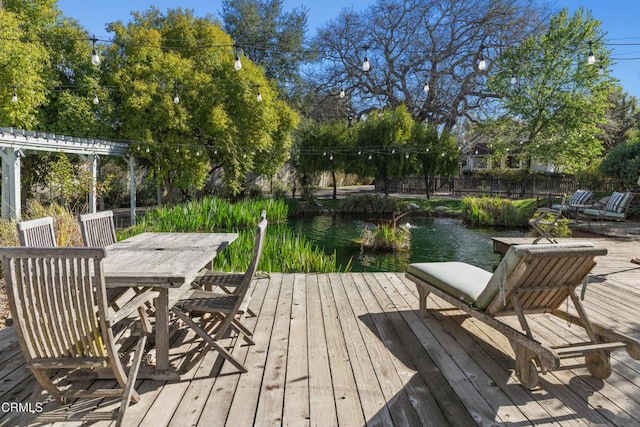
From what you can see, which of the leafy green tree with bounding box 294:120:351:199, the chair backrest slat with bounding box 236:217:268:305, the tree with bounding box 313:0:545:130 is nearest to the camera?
the chair backrest slat with bounding box 236:217:268:305

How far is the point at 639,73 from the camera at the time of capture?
38.5ft

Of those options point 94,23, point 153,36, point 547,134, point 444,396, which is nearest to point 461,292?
point 444,396

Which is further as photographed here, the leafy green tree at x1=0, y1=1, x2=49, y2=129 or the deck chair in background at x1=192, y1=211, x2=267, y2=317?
the leafy green tree at x1=0, y1=1, x2=49, y2=129

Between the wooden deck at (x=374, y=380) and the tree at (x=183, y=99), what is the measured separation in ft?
33.2

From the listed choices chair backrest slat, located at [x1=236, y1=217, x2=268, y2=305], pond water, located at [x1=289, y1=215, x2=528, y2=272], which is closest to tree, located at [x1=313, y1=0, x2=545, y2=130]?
pond water, located at [x1=289, y1=215, x2=528, y2=272]

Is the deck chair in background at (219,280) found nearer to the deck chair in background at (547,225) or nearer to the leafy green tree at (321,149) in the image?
the deck chair in background at (547,225)

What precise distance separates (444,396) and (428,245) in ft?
27.4

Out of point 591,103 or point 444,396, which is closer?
point 444,396

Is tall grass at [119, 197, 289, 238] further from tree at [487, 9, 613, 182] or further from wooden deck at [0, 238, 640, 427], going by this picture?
tree at [487, 9, 613, 182]

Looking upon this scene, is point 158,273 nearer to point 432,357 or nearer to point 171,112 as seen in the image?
point 432,357

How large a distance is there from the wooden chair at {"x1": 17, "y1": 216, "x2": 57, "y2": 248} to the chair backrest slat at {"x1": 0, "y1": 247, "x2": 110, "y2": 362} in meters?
1.05

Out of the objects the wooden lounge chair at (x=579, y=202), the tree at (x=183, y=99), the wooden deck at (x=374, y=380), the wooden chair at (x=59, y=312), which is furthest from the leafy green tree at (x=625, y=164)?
the wooden chair at (x=59, y=312)

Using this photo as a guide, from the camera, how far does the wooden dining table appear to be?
6.99 ft

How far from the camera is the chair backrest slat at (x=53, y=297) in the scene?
1698 millimetres
